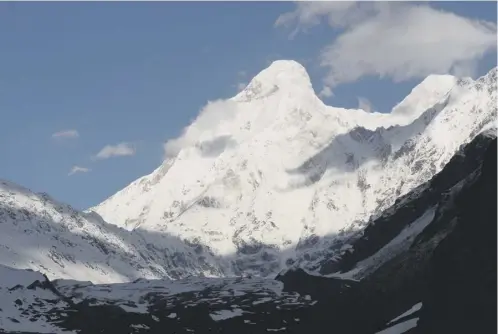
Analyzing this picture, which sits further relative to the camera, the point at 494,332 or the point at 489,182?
the point at 489,182

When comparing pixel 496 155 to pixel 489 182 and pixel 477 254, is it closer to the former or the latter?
pixel 489 182

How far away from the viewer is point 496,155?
19600cm

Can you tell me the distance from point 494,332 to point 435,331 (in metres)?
23.5

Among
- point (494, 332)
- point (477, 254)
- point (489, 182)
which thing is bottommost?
point (494, 332)

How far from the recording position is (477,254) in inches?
7800

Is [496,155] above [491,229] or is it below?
above

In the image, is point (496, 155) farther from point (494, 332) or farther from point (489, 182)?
point (494, 332)

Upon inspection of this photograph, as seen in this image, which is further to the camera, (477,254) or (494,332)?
(477,254)

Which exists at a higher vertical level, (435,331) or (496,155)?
(496,155)

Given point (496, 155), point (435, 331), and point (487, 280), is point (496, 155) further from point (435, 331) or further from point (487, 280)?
point (435, 331)

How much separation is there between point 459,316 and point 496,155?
33.7 meters

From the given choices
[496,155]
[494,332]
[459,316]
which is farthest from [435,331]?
[496,155]

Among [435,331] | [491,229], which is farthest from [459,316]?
[491,229]

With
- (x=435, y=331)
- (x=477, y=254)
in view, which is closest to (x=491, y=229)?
(x=477, y=254)
